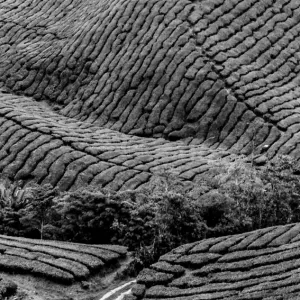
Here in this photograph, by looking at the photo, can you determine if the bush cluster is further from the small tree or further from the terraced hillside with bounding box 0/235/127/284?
the terraced hillside with bounding box 0/235/127/284

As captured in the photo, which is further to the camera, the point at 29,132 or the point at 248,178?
the point at 29,132

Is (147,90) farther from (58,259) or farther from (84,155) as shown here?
(58,259)

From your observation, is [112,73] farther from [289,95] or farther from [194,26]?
[289,95]

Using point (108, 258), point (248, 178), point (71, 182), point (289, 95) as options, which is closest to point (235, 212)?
point (248, 178)

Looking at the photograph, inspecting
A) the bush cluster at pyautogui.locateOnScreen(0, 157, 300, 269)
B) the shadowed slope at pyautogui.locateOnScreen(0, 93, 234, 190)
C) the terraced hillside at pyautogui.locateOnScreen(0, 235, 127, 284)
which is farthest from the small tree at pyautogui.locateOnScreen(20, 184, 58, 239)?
the shadowed slope at pyautogui.locateOnScreen(0, 93, 234, 190)

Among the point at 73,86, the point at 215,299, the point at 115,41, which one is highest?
the point at 115,41
